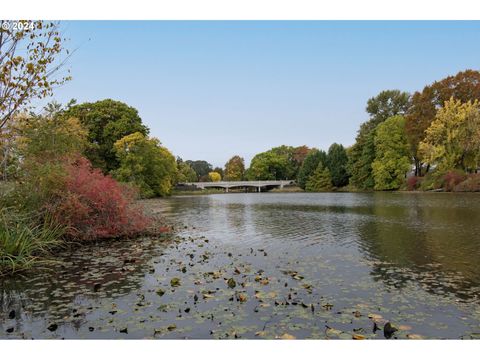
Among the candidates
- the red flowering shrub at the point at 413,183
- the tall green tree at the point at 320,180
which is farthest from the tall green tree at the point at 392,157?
the tall green tree at the point at 320,180

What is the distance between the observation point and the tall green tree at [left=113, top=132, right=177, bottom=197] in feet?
176

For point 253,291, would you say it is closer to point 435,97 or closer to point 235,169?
point 435,97

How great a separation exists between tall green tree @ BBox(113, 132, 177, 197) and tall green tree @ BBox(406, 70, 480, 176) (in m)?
38.6

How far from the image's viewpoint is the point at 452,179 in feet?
163

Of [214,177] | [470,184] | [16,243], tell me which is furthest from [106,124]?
[214,177]

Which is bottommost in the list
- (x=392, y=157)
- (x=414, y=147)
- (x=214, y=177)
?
(x=214, y=177)

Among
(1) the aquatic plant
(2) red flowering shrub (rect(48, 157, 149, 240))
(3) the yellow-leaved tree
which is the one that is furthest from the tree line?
(3) the yellow-leaved tree

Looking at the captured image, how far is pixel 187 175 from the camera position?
114625 mm

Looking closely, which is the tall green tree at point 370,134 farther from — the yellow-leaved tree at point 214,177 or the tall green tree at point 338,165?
the yellow-leaved tree at point 214,177

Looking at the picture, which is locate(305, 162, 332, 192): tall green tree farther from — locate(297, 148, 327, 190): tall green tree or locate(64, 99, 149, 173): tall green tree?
locate(64, 99, 149, 173): tall green tree

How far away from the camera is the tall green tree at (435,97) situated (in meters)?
55.5

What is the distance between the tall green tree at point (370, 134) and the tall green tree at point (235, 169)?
176 feet

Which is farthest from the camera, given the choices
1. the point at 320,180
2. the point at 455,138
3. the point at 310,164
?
the point at 310,164

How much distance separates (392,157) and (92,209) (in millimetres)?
61953
